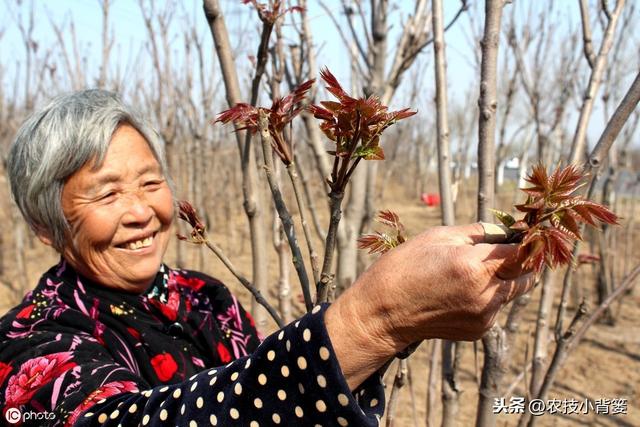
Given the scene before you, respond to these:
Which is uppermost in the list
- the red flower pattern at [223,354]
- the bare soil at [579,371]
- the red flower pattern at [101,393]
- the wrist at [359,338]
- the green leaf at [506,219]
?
the green leaf at [506,219]

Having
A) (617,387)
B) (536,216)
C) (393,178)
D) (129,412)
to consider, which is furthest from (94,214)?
(393,178)

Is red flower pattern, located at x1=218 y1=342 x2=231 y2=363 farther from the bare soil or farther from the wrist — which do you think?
the bare soil

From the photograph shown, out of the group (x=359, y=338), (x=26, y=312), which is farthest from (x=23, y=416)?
(x=359, y=338)

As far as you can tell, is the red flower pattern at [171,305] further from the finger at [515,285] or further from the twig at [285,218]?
the finger at [515,285]

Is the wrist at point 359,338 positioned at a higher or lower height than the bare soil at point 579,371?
higher

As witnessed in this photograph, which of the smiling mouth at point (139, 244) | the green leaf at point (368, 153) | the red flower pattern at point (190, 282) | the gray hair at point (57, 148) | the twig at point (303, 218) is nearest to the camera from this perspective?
the green leaf at point (368, 153)

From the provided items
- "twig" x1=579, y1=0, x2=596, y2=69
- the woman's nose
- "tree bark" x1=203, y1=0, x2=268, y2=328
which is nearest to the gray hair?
the woman's nose

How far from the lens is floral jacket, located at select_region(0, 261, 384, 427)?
66 cm

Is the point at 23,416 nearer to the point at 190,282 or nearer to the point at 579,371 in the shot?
the point at 190,282

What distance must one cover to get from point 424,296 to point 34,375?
0.81 metres

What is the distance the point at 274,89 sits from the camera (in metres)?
1.95

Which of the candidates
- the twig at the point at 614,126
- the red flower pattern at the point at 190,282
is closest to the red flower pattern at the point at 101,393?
the red flower pattern at the point at 190,282

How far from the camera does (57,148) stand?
1.21 m

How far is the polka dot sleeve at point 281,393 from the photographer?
0.64 meters
